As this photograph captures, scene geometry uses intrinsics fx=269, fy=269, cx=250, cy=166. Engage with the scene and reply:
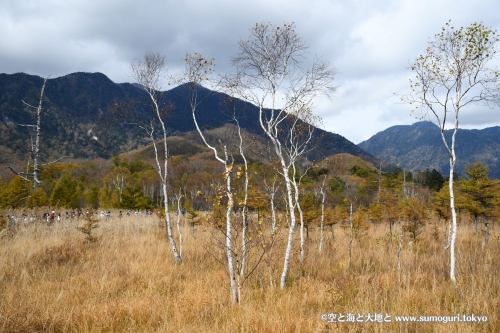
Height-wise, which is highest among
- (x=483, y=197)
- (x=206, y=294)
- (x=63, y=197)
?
(x=483, y=197)

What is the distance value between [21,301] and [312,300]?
4.99 m

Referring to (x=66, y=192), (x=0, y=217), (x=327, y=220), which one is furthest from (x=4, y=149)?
(x=327, y=220)

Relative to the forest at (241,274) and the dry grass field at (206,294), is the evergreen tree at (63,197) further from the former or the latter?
the dry grass field at (206,294)

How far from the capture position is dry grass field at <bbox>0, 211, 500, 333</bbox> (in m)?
3.90

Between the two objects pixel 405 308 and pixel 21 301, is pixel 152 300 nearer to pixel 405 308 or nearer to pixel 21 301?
pixel 21 301

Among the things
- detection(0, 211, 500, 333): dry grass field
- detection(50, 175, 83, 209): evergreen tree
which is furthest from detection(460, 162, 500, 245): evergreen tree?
detection(50, 175, 83, 209): evergreen tree

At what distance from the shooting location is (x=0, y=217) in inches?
431

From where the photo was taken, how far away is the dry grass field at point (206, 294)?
12.8 ft

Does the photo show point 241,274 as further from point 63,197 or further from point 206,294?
point 63,197

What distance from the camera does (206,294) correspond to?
5.07m

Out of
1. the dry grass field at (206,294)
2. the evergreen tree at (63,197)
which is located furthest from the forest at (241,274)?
the evergreen tree at (63,197)

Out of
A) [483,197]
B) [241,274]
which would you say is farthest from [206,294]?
[483,197]

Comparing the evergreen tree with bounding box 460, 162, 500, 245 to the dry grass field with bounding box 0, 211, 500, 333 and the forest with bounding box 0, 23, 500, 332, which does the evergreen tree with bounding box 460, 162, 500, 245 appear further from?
the dry grass field with bounding box 0, 211, 500, 333

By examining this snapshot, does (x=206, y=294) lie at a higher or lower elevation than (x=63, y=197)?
lower
